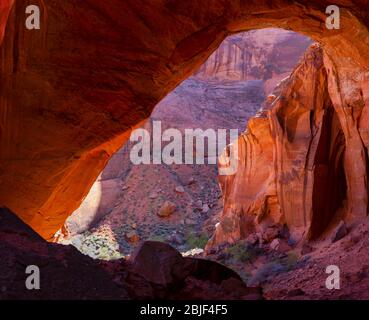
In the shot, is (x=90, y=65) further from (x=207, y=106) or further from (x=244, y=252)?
(x=207, y=106)

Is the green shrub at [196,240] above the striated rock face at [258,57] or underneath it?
underneath

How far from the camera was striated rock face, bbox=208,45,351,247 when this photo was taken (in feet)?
35.2

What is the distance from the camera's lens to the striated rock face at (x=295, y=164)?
10734mm

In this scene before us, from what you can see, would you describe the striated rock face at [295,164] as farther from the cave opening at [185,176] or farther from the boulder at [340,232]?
the cave opening at [185,176]

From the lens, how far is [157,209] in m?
24.1

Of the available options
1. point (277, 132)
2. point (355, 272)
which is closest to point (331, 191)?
point (277, 132)

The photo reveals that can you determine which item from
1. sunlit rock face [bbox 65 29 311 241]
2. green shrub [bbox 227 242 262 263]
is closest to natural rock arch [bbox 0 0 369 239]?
green shrub [bbox 227 242 262 263]

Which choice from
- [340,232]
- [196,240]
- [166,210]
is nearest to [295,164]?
[340,232]

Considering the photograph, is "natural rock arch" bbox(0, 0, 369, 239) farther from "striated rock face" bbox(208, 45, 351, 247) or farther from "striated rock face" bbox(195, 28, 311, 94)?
"striated rock face" bbox(195, 28, 311, 94)

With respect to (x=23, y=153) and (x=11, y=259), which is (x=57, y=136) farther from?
(x=11, y=259)

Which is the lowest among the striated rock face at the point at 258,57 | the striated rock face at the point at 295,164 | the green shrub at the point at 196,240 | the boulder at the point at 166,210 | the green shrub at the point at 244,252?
the green shrub at the point at 196,240

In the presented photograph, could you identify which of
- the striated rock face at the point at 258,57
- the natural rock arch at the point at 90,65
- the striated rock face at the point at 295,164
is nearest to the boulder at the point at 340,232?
the striated rock face at the point at 295,164

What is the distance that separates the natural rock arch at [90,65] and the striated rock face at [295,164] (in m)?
3.93

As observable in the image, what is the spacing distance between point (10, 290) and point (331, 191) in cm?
896
